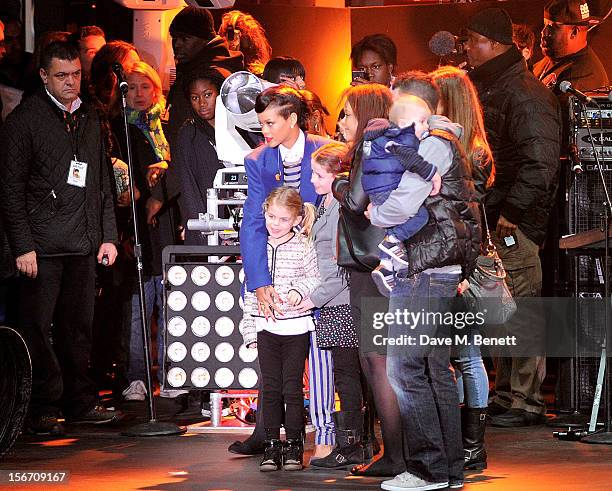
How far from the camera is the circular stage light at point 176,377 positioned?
6348mm

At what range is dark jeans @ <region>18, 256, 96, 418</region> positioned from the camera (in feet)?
21.4

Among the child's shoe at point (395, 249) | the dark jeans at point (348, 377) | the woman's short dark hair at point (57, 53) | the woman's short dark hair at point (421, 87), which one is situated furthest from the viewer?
the woman's short dark hair at point (57, 53)

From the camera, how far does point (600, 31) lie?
8906 mm

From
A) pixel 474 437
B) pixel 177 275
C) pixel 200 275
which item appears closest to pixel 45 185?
pixel 177 275

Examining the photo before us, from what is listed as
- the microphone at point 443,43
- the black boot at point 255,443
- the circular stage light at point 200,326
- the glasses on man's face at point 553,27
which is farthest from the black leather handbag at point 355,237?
the microphone at point 443,43

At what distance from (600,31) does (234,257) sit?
3.59 metres

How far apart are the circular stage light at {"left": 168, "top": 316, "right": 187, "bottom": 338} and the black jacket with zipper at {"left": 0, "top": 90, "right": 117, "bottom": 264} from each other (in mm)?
701

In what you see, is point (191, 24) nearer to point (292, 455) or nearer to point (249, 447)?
point (249, 447)

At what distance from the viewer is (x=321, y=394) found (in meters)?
5.47

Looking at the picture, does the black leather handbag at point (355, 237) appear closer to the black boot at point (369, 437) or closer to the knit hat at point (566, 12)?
the black boot at point (369, 437)

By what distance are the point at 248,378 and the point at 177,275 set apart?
619mm

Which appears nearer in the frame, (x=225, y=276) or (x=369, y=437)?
(x=369, y=437)

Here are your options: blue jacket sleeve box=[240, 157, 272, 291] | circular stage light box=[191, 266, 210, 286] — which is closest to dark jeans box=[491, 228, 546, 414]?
circular stage light box=[191, 266, 210, 286]

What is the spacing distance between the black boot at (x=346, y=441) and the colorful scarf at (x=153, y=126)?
3.00m
